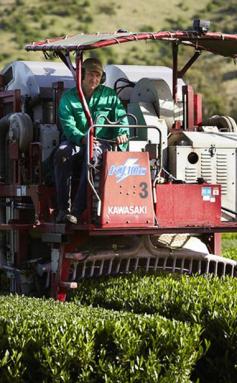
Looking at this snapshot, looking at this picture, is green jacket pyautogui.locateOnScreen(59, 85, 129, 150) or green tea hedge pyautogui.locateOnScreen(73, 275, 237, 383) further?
green jacket pyautogui.locateOnScreen(59, 85, 129, 150)

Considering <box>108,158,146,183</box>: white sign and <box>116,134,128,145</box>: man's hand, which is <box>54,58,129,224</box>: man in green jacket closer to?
<box>116,134,128,145</box>: man's hand

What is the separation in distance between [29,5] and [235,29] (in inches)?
468

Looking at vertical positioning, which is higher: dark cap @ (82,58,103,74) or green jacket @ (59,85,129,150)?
dark cap @ (82,58,103,74)

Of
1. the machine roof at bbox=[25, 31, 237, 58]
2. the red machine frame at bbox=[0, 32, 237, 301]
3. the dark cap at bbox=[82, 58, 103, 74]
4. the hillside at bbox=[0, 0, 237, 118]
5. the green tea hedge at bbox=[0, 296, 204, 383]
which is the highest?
the hillside at bbox=[0, 0, 237, 118]

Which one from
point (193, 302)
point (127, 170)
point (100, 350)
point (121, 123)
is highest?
point (121, 123)

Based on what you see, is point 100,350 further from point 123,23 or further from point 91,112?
point 123,23

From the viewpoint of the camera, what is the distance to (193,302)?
29.6 ft

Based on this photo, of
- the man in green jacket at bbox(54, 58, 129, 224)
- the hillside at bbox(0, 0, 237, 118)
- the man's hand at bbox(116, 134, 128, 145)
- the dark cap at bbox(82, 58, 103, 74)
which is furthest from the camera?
the hillside at bbox(0, 0, 237, 118)

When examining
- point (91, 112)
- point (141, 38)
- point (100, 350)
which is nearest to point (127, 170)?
point (91, 112)

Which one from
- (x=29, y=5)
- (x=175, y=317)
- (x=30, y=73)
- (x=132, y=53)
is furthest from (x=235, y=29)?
(x=175, y=317)

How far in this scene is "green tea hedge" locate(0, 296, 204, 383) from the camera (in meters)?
7.95

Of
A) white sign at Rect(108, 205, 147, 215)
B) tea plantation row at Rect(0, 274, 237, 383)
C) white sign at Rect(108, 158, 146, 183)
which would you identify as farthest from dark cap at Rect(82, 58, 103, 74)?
tea plantation row at Rect(0, 274, 237, 383)

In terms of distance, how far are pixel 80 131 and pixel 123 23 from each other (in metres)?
52.7

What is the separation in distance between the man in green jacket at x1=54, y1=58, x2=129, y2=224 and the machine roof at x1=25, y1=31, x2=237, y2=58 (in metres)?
0.36
